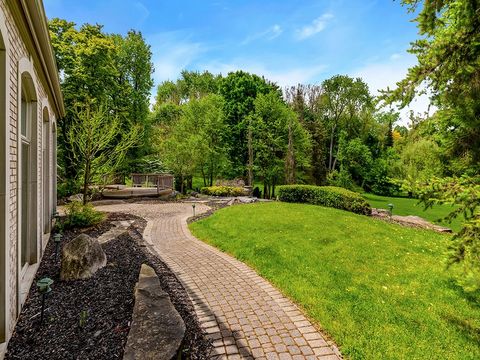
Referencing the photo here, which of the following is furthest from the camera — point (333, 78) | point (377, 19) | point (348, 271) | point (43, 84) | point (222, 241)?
point (333, 78)

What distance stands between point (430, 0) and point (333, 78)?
34.3 m

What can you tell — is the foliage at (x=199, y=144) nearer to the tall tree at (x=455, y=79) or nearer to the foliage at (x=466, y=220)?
the tall tree at (x=455, y=79)

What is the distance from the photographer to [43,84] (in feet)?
21.6

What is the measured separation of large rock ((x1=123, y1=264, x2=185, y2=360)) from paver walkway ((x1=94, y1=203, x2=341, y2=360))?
2.16 feet

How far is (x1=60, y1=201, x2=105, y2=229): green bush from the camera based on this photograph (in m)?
9.12

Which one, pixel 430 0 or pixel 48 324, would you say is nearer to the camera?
pixel 430 0

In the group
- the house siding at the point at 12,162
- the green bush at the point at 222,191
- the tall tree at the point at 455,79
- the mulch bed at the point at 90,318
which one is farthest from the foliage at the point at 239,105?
the tall tree at the point at 455,79

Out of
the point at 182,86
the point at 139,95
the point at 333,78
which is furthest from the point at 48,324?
the point at 182,86

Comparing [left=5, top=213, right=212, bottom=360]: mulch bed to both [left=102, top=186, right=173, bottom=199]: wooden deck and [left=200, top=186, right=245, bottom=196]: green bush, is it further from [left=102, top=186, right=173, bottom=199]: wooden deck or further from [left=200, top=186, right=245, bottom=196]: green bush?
[left=200, top=186, right=245, bottom=196]: green bush

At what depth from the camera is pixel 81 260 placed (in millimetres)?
5203

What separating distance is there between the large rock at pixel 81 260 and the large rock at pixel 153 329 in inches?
58.8

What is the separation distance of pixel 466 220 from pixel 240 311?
319 cm

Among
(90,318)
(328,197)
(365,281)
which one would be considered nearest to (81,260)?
(90,318)

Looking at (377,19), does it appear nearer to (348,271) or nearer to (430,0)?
(430,0)
